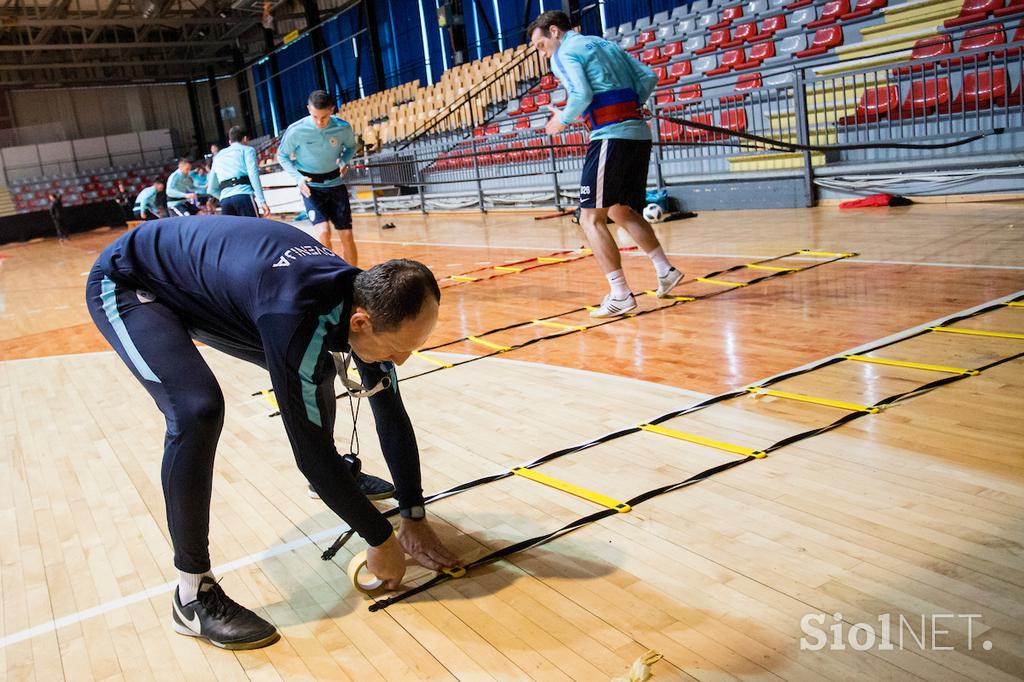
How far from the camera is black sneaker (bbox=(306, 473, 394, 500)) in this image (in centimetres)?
304

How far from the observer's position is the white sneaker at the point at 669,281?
5488 millimetres

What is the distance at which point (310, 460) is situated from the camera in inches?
75.2

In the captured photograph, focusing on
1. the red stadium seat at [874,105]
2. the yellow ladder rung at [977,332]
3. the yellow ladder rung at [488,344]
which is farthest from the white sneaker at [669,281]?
the red stadium seat at [874,105]

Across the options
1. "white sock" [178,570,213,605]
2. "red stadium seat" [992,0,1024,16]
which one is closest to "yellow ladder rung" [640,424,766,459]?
"white sock" [178,570,213,605]

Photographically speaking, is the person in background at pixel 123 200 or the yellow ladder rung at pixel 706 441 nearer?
the yellow ladder rung at pixel 706 441

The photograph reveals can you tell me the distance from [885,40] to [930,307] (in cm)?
704

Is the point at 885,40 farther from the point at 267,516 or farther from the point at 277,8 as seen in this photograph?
the point at 277,8

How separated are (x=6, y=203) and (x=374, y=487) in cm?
3312

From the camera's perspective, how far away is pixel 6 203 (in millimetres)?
30359

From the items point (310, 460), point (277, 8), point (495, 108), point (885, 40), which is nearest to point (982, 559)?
point (310, 460)

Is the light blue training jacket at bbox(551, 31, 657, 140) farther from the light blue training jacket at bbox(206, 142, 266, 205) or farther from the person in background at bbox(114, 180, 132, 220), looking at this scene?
the person in background at bbox(114, 180, 132, 220)

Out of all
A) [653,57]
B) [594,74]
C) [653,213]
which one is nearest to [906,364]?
[594,74]

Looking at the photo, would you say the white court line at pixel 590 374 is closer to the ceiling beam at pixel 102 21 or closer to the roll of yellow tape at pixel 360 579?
the roll of yellow tape at pixel 360 579

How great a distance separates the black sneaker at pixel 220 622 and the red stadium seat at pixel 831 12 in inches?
453
